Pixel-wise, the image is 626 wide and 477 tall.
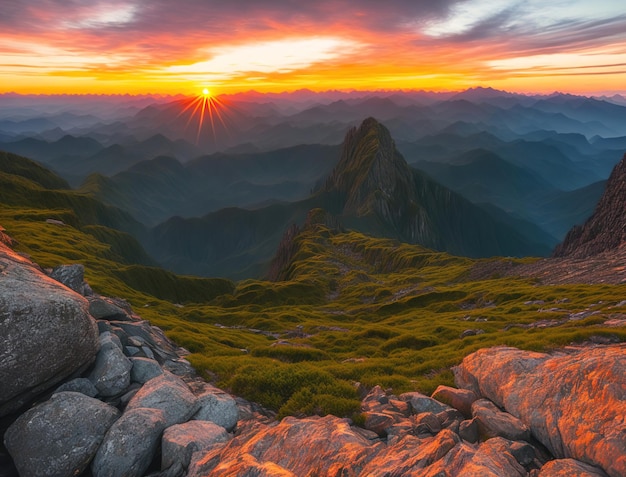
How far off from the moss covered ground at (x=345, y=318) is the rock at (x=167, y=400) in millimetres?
3684

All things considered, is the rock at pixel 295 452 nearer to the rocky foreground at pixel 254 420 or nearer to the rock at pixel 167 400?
the rocky foreground at pixel 254 420

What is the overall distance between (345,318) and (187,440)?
70088 millimetres

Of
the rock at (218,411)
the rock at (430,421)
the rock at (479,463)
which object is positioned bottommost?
the rock at (218,411)

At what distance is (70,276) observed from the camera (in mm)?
24500

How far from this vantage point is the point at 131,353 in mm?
18516

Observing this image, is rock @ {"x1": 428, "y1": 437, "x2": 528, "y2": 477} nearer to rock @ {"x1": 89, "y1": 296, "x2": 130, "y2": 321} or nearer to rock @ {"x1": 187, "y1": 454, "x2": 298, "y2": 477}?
rock @ {"x1": 187, "y1": 454, "x2": 298, "y2": 477}

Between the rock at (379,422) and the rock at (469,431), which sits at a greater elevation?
the rock at (469,431)

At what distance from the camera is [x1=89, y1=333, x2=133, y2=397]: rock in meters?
15.3

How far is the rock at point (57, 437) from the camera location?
39.7 ft

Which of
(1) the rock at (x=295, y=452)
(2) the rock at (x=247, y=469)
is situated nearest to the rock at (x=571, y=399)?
(1) the rock at (x=295, y=452)

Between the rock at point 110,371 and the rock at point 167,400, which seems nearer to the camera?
the rock at point 167,400

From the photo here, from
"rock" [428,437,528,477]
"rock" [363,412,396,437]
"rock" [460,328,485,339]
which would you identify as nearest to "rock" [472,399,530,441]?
"rock" [428,437,528,477]

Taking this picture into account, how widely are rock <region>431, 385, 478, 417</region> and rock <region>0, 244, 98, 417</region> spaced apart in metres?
15.5

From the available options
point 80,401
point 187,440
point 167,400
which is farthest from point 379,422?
point 80,401
